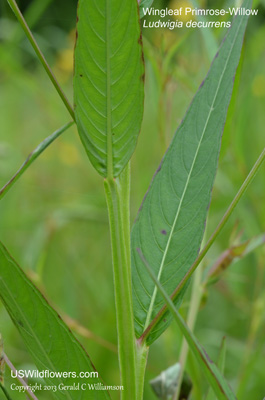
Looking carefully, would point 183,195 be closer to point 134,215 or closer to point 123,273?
point 123,273

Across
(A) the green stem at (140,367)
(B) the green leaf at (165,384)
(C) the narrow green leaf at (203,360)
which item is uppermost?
(C) the narrow green leaf at (203,360)

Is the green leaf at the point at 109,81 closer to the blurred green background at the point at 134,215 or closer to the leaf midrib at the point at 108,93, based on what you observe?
the leaf midrib at the point at 108,93

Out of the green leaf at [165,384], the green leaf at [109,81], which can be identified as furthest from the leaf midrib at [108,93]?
the green leaf at [165,384]

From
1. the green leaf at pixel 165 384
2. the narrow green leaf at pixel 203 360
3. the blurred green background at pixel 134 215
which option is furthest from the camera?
the blurred green background at pixel 134 215

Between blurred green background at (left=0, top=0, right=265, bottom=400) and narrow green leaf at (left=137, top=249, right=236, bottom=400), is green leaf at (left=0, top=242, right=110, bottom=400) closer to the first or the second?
narrow green leaf at (left=137, top=249, right=236, bottom=400)

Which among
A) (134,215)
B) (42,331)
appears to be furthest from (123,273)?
(134,215)

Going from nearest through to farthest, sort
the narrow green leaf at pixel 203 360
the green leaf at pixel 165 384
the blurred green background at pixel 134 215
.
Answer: the narrow green leaf at pixel 203 360 < the green leaf at pixel 165 384 < the blurred green background at pixel 134 215

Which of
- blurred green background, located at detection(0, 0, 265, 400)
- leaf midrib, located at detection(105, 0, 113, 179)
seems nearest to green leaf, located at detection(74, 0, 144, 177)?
leaf midrib, located at detection(105, 0, 113, 179)

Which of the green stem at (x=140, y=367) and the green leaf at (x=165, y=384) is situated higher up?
the green stem at (x=140, y=367)

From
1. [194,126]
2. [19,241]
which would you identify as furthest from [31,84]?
[194,126]
